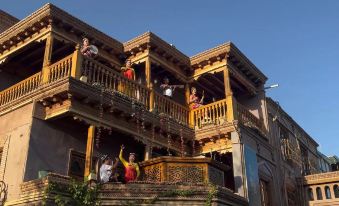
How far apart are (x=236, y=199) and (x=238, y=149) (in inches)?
161

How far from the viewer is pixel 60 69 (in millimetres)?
14484

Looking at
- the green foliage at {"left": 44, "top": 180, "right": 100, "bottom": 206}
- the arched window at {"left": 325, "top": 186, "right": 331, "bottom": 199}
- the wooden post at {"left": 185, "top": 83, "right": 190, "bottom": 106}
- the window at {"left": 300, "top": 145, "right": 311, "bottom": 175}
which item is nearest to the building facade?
the wooden post at {"left": 185, "top": 83, "right": 190, "bottom": 106}

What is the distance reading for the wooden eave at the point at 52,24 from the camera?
610 inches

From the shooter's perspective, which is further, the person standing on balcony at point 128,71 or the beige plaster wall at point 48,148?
the person standing on balcony at point 128,71

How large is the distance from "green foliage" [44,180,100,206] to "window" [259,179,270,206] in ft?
30.4

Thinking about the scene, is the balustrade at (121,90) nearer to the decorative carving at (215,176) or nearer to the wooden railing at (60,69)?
the wooden railing at (60,69)

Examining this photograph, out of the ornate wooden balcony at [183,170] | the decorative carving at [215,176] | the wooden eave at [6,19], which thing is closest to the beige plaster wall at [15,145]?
the ornate wooden balcony at [183,170]

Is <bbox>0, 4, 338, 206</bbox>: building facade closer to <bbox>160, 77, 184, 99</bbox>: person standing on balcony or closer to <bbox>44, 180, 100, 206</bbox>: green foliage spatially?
<bbox>44, 180, 100, 206</bbox>: green foliage

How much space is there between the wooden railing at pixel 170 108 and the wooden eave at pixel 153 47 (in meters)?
2.17

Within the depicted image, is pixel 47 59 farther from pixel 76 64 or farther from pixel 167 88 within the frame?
pixel 167 88

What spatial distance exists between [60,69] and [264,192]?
10.6m

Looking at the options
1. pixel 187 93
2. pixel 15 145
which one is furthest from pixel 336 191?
pixel 15 145

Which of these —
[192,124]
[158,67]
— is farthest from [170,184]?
[158,67]

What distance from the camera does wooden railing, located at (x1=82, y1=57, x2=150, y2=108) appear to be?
1469 cm
